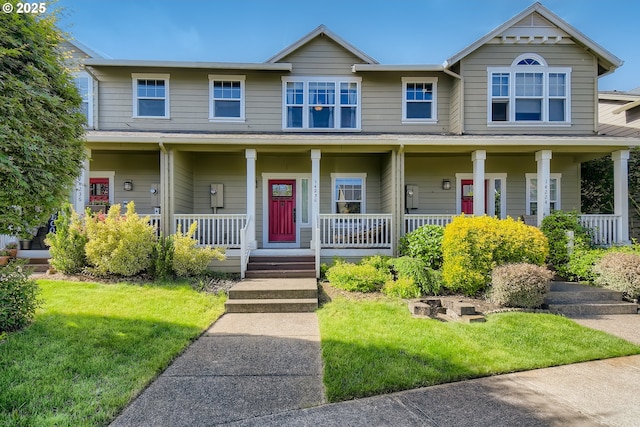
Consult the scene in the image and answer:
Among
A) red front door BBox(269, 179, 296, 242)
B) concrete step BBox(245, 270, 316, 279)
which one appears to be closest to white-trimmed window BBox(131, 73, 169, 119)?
red front door BBox(269, 179, 296, 242)

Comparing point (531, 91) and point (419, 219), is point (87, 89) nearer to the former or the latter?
point (419, 219)

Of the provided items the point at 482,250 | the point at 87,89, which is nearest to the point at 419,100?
the point at 482,250

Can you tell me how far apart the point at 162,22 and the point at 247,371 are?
1259 centimetres

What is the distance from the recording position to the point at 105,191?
10.8 meters

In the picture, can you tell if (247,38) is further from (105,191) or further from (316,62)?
(105,191)

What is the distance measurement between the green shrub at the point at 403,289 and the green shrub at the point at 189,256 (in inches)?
157

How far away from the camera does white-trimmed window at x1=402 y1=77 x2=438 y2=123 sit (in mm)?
11062

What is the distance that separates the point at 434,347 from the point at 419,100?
8.79m

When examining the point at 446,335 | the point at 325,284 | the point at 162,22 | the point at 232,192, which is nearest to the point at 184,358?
the point at 446,335

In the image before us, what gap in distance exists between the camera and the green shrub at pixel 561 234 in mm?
8523

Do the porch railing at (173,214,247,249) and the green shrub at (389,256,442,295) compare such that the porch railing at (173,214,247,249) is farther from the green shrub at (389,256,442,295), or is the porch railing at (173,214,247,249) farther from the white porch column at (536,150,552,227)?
the white porch column at (536,150,552,227)

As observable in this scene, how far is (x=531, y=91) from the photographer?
1057cm

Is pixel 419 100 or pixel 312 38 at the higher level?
pixel 312 38

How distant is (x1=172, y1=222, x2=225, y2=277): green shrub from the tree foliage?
3.40m
